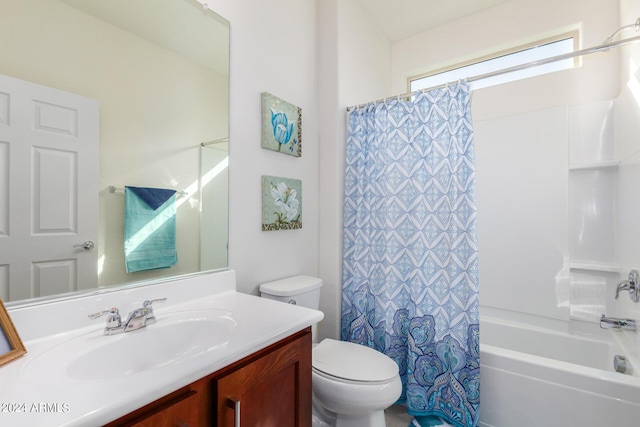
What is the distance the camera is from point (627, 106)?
1.69 m

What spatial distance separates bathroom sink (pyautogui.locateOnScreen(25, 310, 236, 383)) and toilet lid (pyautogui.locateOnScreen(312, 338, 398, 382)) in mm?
614

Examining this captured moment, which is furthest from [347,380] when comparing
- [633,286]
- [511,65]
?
[511,65]

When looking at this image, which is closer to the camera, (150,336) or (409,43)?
(150,336)

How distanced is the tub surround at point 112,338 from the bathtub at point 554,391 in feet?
3.79

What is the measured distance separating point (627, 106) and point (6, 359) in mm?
2878

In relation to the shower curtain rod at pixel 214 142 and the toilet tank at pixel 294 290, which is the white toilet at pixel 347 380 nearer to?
the toilet tank at pixel 294 290

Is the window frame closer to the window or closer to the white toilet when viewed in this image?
the window

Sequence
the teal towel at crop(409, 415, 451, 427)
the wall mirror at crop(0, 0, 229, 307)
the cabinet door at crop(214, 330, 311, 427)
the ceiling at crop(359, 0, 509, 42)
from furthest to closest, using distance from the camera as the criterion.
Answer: the ceiling at crop(359, 0, 509, 42), the teal towel at crop(409, 415, 451, 427), the wall mirror at crop(0, 0, 229, 307), the cabinet door at crop(214, 330, 311, 427)

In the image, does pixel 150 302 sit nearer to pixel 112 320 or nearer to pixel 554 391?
pixel 112 320

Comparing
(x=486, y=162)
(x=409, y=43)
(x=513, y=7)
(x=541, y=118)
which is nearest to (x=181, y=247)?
(x=486, y=162)

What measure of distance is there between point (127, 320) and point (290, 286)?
0.80m

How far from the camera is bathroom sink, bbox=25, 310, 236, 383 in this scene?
713 millimetres

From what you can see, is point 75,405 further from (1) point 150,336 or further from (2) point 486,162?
(2) point 486,162


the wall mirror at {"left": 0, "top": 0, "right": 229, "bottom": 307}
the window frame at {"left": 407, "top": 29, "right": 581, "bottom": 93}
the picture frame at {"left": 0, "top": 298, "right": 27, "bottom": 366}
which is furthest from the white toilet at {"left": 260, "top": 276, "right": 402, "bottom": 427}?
the window frame at {"left": 407, "top": 29, "right": 581, "bottom": 93}
